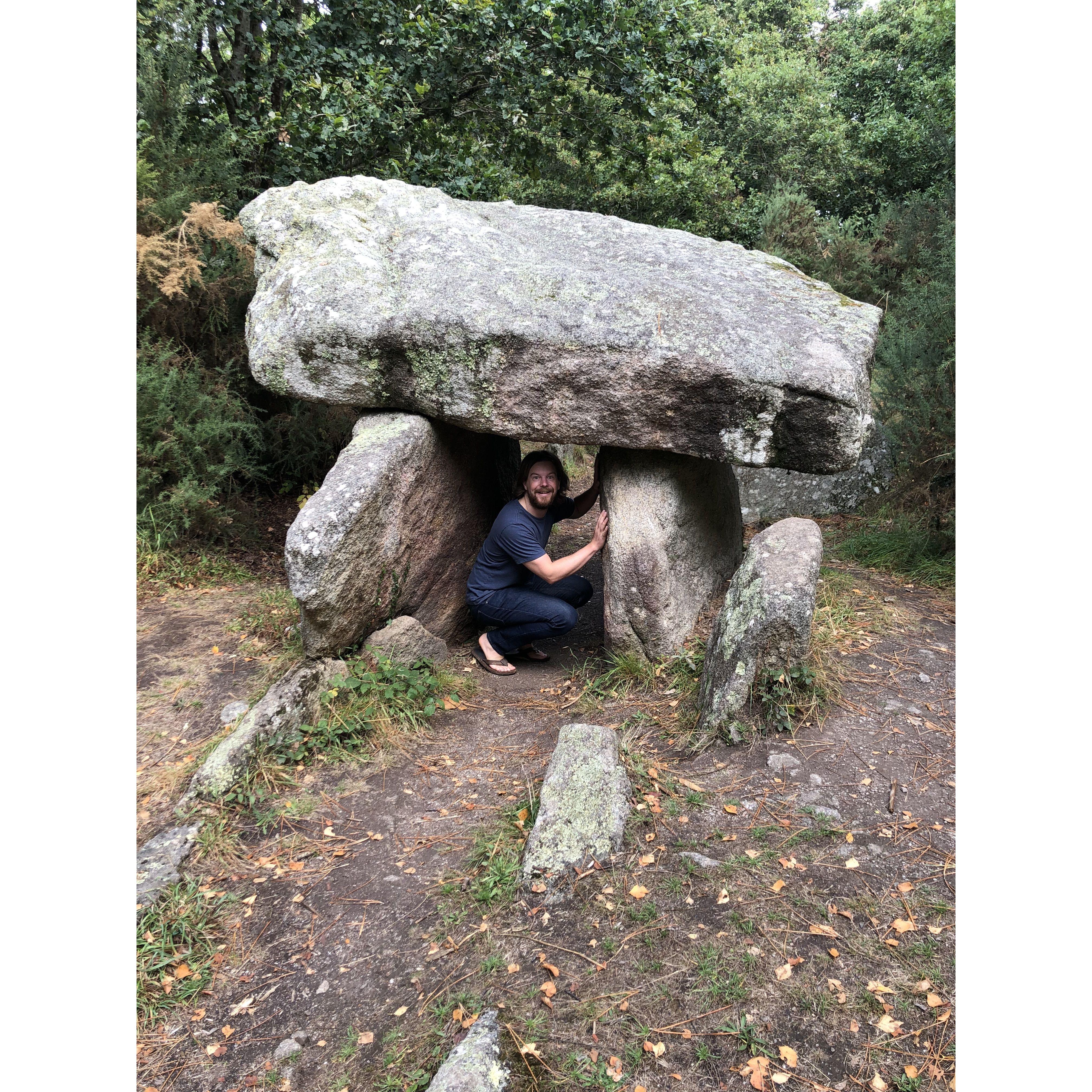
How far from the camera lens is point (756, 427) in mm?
4582

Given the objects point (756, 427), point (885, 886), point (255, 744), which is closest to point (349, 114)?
point (756, 427)

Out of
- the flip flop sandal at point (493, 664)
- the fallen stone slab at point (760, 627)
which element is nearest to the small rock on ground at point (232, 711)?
the flip flop sandal at point (493, 664)

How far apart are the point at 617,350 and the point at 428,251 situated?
1.46 meters

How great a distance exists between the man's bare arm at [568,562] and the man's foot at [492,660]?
70 cm

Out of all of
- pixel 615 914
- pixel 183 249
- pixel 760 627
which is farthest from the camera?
pixel 183 249

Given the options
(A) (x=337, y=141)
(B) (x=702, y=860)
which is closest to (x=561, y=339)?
(B) (x=702, y=860)

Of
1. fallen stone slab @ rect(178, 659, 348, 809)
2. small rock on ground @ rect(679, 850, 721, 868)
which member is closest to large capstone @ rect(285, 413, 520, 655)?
fallen stone slab @ rect(178, 659, 348, 809)

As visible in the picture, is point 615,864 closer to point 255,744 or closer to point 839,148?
point 255,744

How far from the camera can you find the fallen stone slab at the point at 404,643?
4965 millimetres

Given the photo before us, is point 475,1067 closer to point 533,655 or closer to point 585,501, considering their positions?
point 533,655

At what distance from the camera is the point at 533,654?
580cm

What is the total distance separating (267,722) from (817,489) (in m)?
5.57

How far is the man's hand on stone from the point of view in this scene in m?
5.11

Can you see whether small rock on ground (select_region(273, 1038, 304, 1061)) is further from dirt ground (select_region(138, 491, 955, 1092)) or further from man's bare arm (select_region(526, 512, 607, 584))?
man's bare arm (select_region(526, 512, 607, 584))
